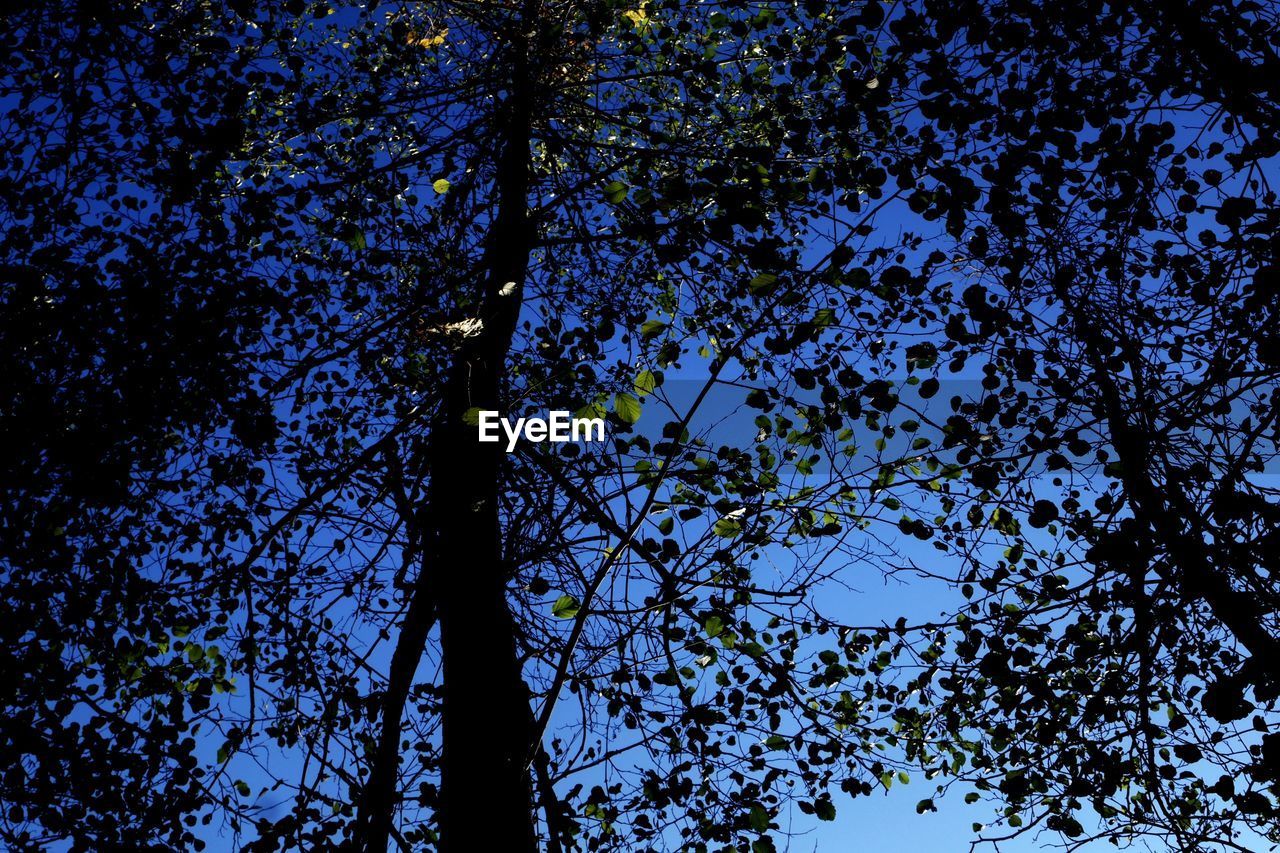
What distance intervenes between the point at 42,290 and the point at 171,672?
2995mm

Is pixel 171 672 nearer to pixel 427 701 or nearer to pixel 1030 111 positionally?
pixel 427 701

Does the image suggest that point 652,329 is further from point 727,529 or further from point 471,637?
point 471,637

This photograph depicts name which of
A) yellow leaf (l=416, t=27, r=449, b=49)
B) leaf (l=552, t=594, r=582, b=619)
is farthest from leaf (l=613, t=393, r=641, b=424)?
yellow leaf (l=416, t=27, r=449, b=49)

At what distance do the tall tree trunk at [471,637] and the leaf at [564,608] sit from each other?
0.64 meters

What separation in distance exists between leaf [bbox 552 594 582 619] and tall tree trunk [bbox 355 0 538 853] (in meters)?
0.64

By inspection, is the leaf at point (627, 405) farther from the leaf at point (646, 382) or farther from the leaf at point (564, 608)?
the leaf at point (564, 608)

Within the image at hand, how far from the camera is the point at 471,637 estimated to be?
A: 4332mm

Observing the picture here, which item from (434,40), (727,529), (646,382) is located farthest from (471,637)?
(434,40)

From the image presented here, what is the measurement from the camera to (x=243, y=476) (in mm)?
6484

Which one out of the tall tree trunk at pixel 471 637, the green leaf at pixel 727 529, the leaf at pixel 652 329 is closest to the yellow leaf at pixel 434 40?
the tall tree trunk at pixel 471 637

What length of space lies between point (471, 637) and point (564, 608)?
0.72m

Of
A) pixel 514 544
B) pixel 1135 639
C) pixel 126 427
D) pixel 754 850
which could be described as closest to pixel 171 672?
pixel 126 427

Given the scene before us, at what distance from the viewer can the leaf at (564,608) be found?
386cm

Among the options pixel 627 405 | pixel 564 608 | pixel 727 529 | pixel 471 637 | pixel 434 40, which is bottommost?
pixel 564 608
